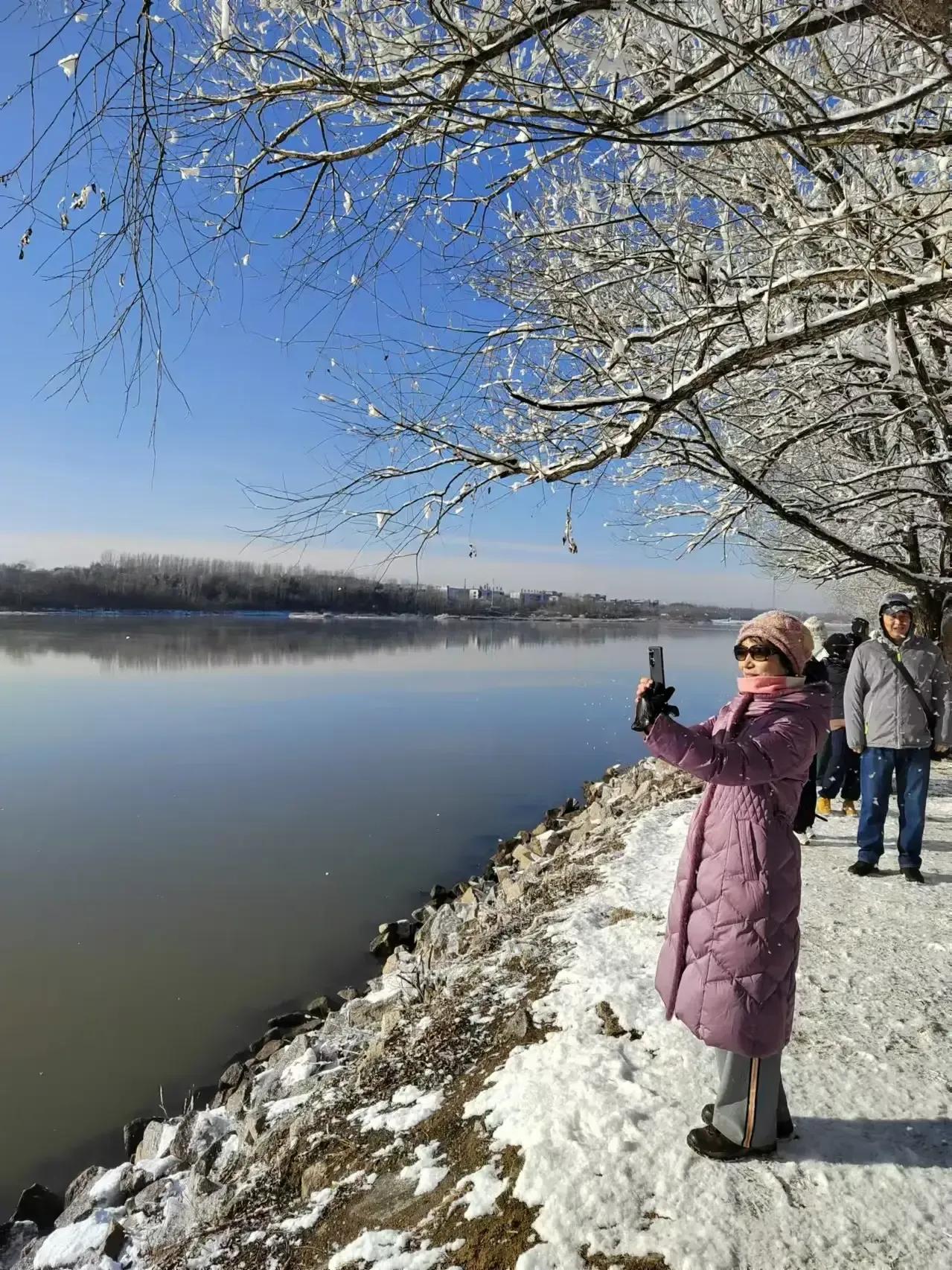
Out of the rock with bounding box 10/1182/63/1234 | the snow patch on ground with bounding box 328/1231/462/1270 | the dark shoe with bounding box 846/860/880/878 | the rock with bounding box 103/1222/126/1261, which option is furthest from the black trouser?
the rock with bounding box 10/1182/63/1234

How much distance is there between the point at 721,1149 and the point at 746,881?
966 mm

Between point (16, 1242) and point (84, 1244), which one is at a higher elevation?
point (84, 1244)

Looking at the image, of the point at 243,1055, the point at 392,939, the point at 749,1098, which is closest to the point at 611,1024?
the point at 749,1098

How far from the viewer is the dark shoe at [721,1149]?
251 centimetres

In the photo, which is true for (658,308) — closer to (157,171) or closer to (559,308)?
(559,308)

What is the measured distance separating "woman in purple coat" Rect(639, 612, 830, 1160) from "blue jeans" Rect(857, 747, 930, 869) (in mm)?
3495

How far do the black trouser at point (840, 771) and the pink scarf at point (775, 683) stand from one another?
531 cm

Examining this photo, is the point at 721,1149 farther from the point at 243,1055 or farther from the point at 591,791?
the point at 591,791

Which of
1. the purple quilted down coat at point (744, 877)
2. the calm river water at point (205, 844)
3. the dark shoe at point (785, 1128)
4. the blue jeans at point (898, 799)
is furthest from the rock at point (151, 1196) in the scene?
the blue jeans at point (898, 799)

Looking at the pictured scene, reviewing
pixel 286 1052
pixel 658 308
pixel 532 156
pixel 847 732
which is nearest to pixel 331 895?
pixel 286 1052

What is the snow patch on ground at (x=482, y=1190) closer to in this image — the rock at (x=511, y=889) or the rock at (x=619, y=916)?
the rock at (x=619, y=916)

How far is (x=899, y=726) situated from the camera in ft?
17.7

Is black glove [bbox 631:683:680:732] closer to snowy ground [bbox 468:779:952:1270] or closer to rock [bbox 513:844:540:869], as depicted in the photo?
snowy ground [bbox 468:779:952:1270]

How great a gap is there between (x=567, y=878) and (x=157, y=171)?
17.7 feet
